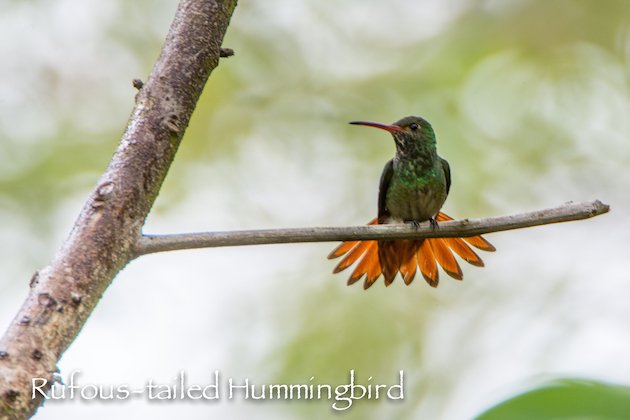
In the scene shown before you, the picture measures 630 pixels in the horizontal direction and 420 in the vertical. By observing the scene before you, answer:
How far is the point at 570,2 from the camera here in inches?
331

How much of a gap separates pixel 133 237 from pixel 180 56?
0.56 metres

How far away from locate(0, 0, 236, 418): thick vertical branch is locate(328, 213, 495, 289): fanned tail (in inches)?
81.1

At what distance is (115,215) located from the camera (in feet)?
6.25

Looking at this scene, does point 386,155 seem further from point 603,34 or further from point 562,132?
point 603,34

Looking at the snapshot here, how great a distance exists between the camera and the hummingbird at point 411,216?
4.27 metres

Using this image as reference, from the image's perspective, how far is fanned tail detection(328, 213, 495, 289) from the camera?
4.21 meters

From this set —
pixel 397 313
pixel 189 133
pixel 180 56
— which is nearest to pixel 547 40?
pixel 397 313

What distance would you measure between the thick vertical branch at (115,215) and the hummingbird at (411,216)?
2044 millimetres

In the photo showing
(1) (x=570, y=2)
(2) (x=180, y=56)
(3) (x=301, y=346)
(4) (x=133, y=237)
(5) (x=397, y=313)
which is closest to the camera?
(4) (x=133, y=237)

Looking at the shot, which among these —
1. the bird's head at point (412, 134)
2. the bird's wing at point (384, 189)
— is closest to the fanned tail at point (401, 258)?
the bird's wing at point (384, 189)

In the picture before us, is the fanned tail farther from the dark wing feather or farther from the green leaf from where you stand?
the green leaf

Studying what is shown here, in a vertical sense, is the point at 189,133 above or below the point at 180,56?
above

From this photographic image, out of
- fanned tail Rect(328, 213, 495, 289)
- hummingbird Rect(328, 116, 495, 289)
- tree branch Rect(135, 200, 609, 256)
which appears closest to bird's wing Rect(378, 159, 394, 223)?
hummingbird Rect(328, 116, 495, 289)

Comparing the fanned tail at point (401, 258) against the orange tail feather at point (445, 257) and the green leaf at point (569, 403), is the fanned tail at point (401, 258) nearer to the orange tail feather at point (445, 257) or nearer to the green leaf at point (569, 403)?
the orange tail feather at point (445, 257)
